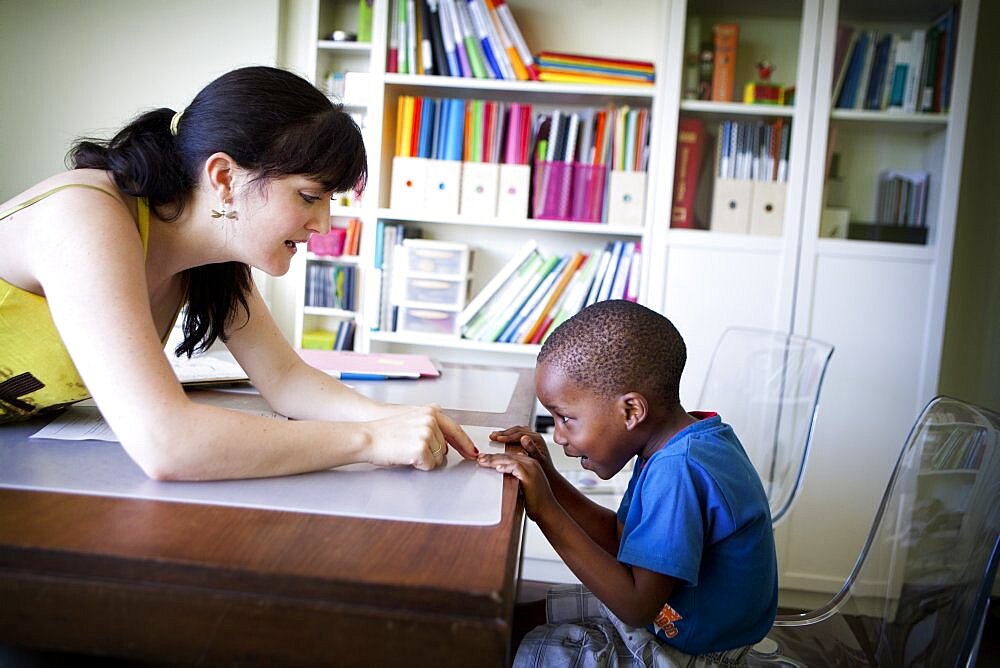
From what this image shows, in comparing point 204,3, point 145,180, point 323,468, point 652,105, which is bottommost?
point 323,468

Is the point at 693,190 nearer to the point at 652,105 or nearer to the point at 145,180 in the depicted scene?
the point at 652,105

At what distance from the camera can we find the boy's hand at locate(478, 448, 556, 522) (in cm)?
99

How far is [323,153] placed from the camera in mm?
1130

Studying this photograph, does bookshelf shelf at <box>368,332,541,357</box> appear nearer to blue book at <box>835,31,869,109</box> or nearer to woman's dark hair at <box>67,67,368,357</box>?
blue book at <box>835,31,869,109</box>

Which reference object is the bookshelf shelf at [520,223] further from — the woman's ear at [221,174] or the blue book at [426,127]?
the woman's ear at [221,174]

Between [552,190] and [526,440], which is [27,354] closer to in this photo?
[526,440]

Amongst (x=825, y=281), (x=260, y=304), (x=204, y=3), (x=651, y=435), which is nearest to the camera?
(x=651, y=435)

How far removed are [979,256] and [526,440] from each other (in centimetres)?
232

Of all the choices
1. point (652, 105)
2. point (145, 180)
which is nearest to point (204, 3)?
point (652, 105)

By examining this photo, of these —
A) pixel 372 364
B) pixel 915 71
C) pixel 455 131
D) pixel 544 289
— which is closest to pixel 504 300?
pixel 544 289

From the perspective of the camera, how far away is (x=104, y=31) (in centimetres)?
303

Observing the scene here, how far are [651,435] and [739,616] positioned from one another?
257 mm

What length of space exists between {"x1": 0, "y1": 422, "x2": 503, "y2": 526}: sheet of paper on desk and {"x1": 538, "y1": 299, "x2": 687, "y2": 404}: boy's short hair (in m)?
0.23

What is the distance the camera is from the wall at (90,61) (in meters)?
3.01
